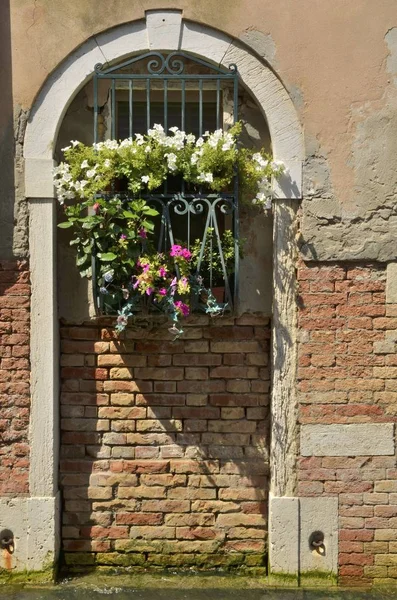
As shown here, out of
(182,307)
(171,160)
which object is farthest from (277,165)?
(182,307)

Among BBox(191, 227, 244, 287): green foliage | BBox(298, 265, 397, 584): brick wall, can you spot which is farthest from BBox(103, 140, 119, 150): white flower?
BBox(298, 265, 397, 584): brick wall

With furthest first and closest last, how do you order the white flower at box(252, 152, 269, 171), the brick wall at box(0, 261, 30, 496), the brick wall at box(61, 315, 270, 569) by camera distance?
the brick wall at box(61, 315, 270, 569), the brick wall at box(0, 261, 30, 496), the white flower at box(252, 152, 269, 171)

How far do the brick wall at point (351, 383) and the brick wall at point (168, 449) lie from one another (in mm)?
316

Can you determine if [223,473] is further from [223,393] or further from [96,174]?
[96,174]

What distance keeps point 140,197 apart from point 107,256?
0.42 m

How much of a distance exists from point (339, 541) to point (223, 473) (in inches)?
32.5

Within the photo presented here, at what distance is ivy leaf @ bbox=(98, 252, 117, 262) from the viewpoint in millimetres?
4422

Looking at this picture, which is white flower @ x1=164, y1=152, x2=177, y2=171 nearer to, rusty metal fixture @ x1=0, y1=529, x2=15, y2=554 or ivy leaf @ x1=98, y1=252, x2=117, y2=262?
ivy leaf @ x1=98, y1=252, x2=117, y2=262

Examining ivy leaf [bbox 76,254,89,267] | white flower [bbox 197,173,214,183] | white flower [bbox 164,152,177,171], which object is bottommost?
ivy leaf [bbox 76,254,89,267]

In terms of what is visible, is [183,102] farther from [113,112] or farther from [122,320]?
[122,320]

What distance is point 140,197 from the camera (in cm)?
455

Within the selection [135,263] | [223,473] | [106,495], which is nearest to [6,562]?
[106,495]

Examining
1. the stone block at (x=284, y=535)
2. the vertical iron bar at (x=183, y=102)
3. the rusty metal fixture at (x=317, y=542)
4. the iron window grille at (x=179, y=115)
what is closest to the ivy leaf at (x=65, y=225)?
the iron window grille at (x=179, y=115)

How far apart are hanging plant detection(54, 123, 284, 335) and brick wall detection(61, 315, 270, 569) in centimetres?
40
